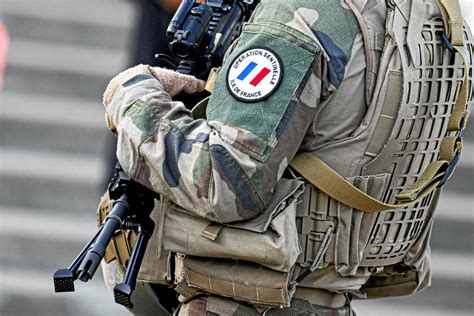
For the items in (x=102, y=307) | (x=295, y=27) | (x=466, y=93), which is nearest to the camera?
(x=295, y=27)

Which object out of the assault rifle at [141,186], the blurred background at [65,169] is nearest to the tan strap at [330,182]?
the assault rifle at [141,186]

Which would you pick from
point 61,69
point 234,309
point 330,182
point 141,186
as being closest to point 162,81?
point 141,186

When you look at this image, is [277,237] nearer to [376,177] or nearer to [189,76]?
[376,177]

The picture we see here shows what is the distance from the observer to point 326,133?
2.62 m

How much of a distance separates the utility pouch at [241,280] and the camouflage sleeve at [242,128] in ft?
0.51

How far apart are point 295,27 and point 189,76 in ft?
1.34

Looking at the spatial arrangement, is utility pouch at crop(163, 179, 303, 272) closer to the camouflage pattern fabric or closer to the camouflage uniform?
the camouflage uniform

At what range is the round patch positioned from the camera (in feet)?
8.25

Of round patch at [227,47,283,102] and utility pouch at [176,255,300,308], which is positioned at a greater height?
round patch at [227,47,283,102]

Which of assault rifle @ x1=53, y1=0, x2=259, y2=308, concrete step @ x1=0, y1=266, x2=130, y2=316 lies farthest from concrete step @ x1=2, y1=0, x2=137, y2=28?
assault rifle @ x1=53, y1=0, x2=259, y2=308

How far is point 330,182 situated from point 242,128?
29cm

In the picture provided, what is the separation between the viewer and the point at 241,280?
2.63m

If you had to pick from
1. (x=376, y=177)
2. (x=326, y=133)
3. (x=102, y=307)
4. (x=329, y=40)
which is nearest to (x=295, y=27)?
(x=329, y=40)

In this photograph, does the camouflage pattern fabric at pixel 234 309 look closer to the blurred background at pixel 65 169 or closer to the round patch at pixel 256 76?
the round patch at pixel 256 76
